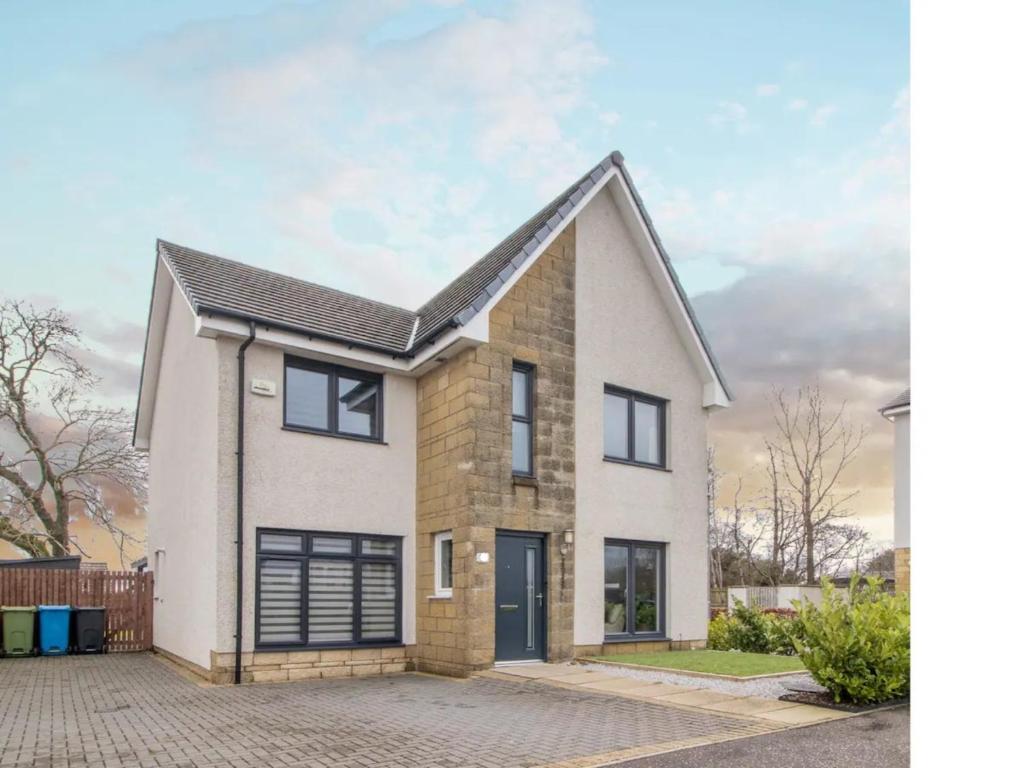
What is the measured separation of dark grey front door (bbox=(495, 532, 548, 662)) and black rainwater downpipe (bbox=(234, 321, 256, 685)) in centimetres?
390

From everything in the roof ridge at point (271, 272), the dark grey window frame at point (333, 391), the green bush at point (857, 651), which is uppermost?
the roof ridge at point (271, 272)

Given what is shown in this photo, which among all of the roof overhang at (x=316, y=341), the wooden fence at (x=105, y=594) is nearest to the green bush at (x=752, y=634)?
the roof overhang at (x=316, y=341)

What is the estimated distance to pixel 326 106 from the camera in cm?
1417

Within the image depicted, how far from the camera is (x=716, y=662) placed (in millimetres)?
13047

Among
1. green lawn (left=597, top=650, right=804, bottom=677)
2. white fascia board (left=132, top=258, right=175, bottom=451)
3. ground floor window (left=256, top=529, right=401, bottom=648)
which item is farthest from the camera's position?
white fascia board (left=132, top=258, right=175, bottom=451)

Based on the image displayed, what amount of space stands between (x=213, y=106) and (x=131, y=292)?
6.51 m

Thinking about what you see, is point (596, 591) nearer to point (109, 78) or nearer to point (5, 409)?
point (109, 78)

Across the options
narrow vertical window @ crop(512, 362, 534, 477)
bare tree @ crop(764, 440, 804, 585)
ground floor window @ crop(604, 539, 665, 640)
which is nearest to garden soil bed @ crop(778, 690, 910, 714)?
ground floor window @ crop(604, 539, 665, 640)

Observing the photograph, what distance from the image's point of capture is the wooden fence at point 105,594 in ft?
55.2

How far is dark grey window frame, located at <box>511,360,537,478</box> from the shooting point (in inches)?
551

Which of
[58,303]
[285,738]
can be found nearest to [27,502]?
[58,303]

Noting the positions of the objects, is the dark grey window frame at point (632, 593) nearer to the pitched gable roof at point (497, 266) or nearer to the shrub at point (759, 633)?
the shrub at point (759, 633)

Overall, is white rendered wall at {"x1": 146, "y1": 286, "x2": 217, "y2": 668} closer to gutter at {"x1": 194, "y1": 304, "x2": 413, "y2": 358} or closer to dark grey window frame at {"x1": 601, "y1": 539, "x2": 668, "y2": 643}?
gutter at {"x1": 194, "y1": 304, "x2": 413, "y2": 358}

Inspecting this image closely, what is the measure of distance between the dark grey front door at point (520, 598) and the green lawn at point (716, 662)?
1.25 meters
